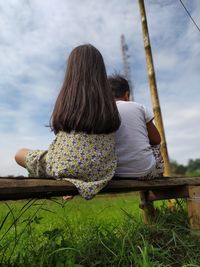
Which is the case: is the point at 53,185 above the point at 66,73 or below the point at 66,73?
below

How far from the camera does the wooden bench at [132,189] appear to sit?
2134mm

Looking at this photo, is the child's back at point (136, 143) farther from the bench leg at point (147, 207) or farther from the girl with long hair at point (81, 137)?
the bench leg at point (147, 207)

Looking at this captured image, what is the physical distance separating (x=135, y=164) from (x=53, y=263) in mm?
950

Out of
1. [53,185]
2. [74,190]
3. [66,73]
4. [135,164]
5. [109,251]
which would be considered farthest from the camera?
[135,164]

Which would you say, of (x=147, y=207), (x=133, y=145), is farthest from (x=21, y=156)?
(x=147, y=207)

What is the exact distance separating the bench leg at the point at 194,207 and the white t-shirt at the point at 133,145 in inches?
15.4

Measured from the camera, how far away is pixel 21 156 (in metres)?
2.67

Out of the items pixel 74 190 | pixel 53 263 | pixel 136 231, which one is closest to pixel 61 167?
pixel 74 190

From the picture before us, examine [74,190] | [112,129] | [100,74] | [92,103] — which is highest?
[100,74]

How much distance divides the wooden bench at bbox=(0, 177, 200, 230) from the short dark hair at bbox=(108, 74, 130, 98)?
779mm

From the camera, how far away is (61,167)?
2461 millimetres

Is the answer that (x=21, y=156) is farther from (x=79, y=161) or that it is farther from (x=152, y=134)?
(x=152, y=134)

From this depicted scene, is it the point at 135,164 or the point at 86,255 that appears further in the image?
the point at 135,164

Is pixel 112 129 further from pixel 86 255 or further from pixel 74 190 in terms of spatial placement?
pixel 86 255
